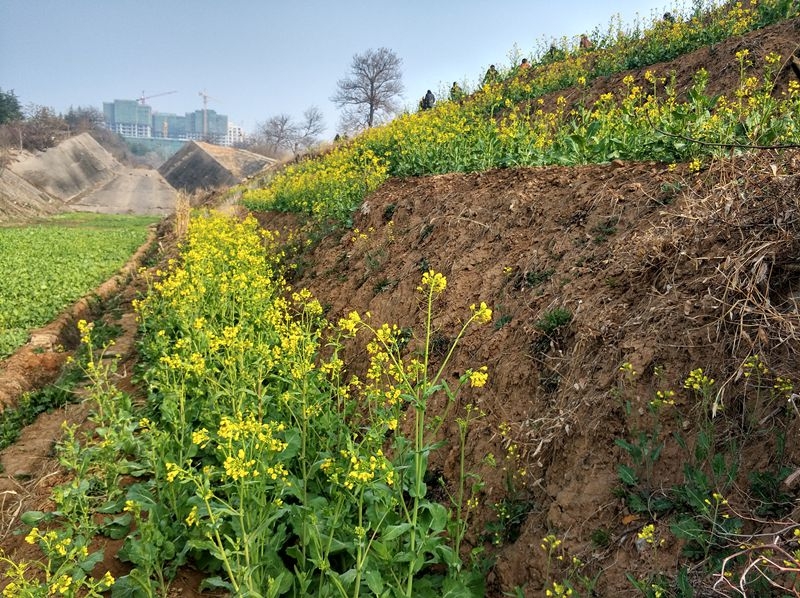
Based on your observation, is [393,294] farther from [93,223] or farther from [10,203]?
[10,203]

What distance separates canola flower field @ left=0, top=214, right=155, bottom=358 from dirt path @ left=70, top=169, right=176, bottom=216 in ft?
84.0

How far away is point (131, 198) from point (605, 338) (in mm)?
56244

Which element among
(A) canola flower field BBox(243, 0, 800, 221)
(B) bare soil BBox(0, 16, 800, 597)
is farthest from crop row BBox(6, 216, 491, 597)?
(A) canola flower field BBox(243, 0, 800, 221)

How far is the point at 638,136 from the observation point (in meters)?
5.64

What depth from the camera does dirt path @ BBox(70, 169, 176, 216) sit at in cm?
4756

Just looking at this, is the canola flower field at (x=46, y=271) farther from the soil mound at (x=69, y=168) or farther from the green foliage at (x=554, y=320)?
the soil mound at (x=69, y=168)

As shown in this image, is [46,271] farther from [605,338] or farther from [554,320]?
[605,338]

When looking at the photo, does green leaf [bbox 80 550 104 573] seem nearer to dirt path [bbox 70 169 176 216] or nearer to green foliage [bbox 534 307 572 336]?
green foliage [bbox 534 307 572 336]

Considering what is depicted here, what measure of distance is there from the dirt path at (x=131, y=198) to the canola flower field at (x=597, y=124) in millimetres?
35501

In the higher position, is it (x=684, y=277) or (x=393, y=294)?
(x=684, y=277)

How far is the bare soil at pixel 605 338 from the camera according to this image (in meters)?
2.55

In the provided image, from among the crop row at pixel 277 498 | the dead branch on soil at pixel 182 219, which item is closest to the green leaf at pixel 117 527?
the crop row at pixel 277 498

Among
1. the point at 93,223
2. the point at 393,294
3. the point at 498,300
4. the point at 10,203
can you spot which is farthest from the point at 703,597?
the point at 10,203

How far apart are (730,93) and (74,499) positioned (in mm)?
10653
